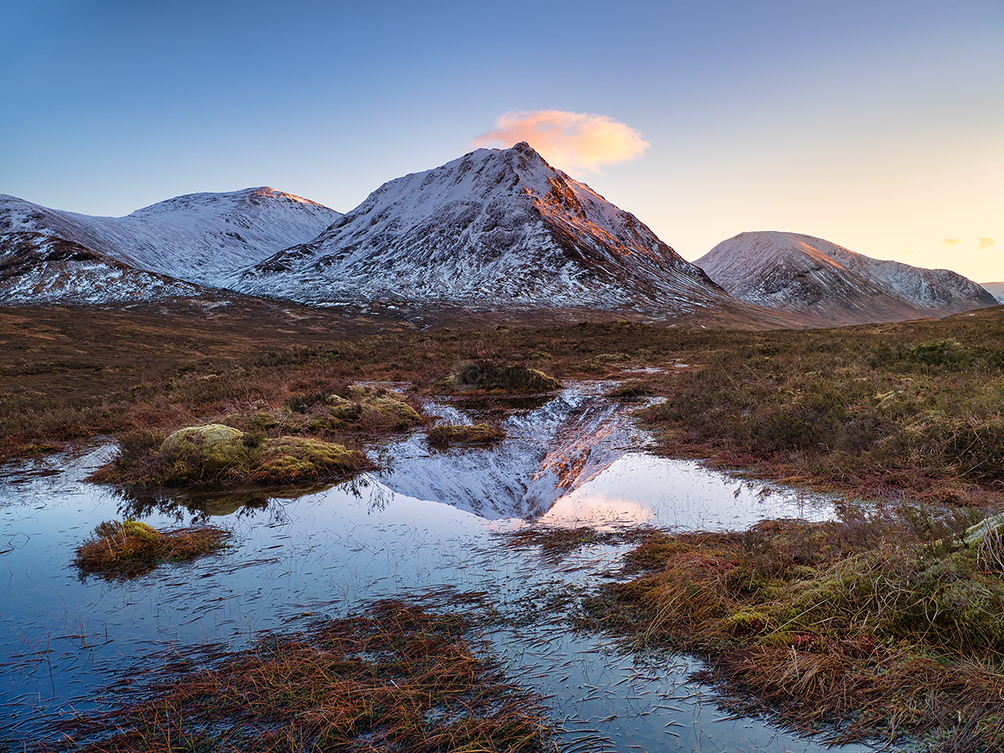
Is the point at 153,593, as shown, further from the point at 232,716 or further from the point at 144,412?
the point at 144,412

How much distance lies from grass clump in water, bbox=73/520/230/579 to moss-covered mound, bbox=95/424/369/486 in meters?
2.71

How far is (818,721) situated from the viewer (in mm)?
3781

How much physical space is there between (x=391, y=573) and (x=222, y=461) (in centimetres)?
585

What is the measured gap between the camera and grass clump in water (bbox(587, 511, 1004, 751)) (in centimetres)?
371

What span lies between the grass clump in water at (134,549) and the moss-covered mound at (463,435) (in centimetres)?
664

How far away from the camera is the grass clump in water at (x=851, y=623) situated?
3711 mm

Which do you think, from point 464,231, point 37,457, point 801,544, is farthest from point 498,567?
point 464,231

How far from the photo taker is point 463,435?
14.3 meters

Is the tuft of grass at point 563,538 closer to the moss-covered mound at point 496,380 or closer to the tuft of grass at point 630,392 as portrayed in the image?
the tuft of grass at point 630,392

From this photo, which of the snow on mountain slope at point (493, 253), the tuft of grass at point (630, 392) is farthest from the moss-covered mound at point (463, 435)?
the snow on mountain slope at point (493, 253)

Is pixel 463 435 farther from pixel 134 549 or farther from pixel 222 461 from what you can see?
pixel 134 549

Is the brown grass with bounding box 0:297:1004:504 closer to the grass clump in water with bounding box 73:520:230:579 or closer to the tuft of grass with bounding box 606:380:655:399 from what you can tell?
the tuft of grass with bounding box 606:380:655:399

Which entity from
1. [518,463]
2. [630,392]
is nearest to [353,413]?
[518,463]

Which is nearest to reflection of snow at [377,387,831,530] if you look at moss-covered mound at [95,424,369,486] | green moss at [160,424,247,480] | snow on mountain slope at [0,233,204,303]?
moss-covered mound at [95,424,369,486]
